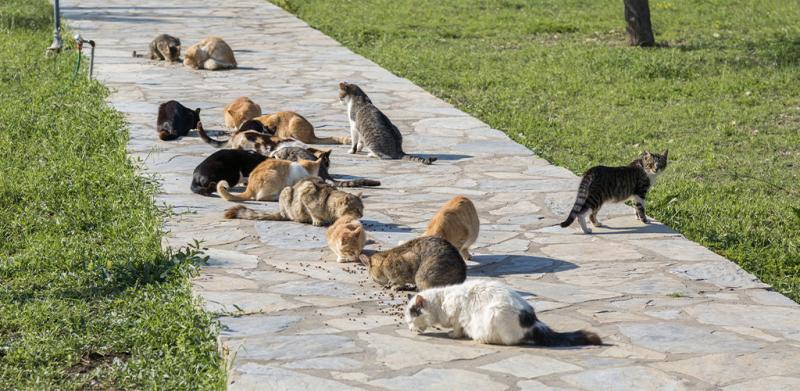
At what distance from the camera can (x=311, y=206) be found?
8.67 meters

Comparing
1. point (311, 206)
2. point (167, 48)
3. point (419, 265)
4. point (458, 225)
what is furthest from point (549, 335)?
point (167, 48)

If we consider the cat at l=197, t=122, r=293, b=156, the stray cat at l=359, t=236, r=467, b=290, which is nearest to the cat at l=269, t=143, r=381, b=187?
the cat at l=197, t=122, r=293, b=156

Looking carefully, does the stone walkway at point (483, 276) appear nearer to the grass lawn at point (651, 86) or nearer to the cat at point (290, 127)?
the cat at point (290, 127)

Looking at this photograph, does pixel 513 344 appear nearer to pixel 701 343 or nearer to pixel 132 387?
pixel 701 343

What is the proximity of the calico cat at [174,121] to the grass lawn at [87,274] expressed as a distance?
15.1 inches

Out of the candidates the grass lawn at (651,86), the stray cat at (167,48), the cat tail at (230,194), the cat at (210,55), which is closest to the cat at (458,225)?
the grass lawn at (651,86)

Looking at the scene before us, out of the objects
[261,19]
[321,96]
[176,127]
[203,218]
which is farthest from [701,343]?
[261,19]

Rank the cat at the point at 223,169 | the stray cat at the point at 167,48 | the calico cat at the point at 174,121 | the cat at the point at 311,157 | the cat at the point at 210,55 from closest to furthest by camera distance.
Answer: the cat at the point at 223,169, the cat at the point at 311,157, the calico cat at the point at 174,121, the cat at the point at 210,55, the stray cat at the point at 167,48

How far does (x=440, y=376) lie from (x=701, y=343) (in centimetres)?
148

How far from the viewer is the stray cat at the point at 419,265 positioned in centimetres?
Result: 671

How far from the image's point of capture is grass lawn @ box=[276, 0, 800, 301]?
9.55 metres

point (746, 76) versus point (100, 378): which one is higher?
point (746, 76)

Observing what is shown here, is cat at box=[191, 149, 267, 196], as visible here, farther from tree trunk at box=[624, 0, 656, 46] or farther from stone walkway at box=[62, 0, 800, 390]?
tree trunk at box=[624, 0, 656, 46]

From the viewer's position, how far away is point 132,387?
5.83 meters
